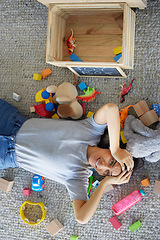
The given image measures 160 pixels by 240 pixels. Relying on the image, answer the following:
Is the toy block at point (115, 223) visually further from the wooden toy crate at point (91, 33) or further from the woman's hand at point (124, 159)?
the wooden toy crate at point (91, 33)

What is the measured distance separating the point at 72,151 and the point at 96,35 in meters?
0.70

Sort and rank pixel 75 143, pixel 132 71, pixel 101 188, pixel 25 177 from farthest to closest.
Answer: pixel 25 177 < pixel 132 71 < pixel 75 143 < pixel 101 188

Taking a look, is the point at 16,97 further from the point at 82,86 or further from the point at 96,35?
the point at 96,35

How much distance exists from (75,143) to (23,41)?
2.63 ft

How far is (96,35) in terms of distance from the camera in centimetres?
142

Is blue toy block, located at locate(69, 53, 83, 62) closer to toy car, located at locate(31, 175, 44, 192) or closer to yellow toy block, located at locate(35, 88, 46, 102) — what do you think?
yellow toy block, located at locate(35, 88, 46, 102)

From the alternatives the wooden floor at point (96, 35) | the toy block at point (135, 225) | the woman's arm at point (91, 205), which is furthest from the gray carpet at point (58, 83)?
the woman's arm at point (91, 205)

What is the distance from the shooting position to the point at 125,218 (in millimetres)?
1369

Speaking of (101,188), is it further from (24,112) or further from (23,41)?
(23,41)

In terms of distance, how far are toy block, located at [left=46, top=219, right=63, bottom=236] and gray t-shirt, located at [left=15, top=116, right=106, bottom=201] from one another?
0.32 m

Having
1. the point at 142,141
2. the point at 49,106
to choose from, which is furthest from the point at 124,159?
the point at 49,106

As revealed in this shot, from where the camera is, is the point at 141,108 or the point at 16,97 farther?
the point at 16,97

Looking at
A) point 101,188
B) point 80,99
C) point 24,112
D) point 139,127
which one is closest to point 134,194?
point 101,188

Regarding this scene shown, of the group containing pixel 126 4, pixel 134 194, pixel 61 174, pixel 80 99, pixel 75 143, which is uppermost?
pixel 126 4
